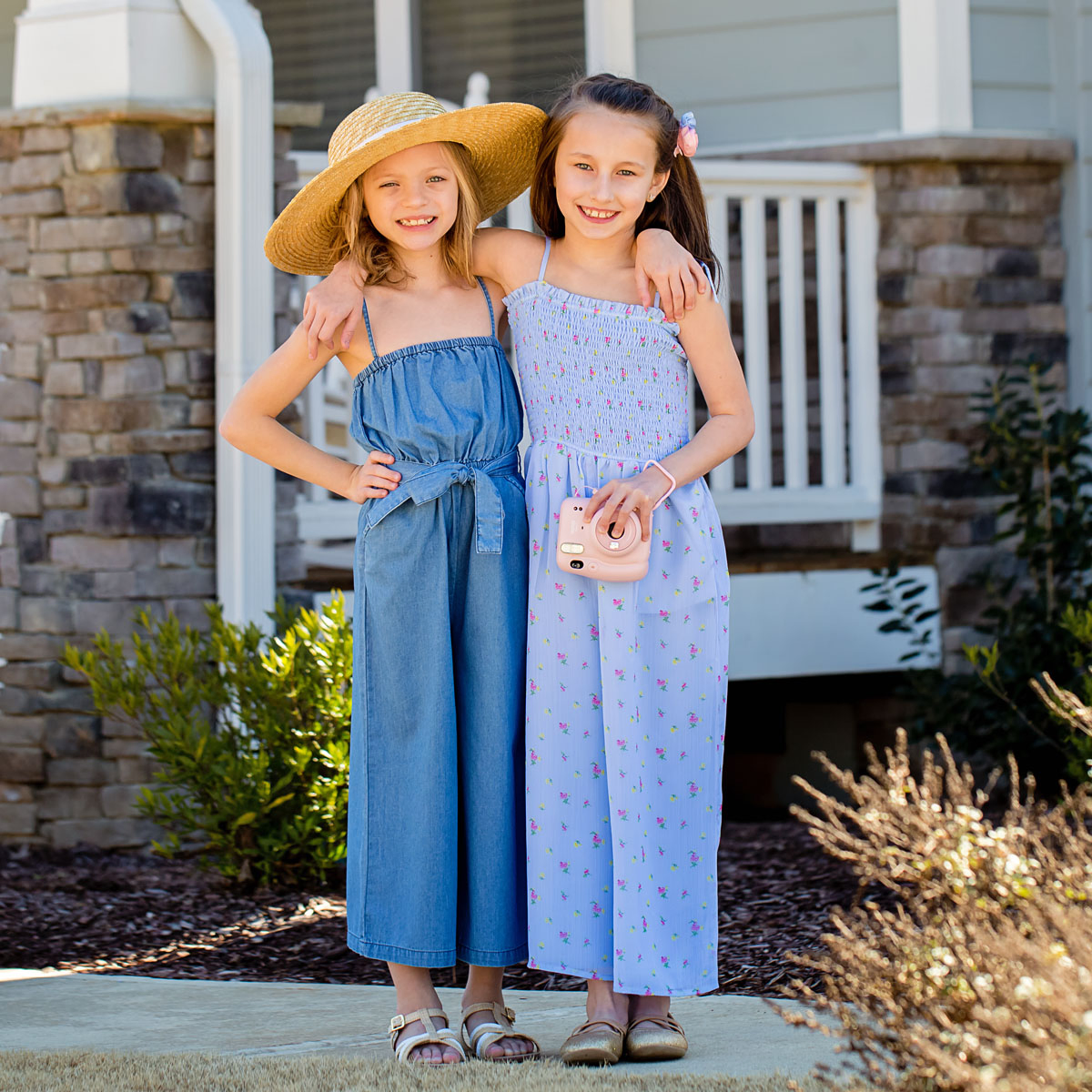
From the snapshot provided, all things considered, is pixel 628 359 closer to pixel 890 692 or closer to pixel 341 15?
pixel 890 692

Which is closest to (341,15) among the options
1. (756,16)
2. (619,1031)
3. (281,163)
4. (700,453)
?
(756,16)

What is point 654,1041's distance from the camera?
87.7 inches

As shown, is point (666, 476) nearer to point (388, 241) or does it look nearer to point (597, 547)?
point (597, 547)

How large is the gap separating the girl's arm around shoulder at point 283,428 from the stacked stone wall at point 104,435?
5.79 ft

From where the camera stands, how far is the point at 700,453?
2369mm

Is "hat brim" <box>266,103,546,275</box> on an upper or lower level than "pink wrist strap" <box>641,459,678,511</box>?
upper

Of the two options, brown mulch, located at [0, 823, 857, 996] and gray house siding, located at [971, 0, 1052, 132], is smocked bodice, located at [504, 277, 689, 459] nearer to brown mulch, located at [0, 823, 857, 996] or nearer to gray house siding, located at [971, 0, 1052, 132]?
brown mulch, located at [0, 823, 857, 996]

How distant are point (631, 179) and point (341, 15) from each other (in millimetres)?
4819

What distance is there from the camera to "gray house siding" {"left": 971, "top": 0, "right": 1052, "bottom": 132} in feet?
17.0

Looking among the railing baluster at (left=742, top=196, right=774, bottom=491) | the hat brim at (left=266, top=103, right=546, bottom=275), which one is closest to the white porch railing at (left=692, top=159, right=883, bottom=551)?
the railing baluster at (left=742, top=196, right=774, bottom=491)

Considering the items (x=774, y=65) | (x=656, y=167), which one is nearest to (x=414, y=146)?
(x=656, y=167)

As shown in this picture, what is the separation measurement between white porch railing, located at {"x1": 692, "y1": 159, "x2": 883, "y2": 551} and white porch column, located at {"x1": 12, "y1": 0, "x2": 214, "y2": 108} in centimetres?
172

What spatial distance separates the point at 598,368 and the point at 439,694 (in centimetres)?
61

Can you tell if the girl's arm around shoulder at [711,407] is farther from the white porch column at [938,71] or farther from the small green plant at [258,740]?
the white porch column at [938,71]
